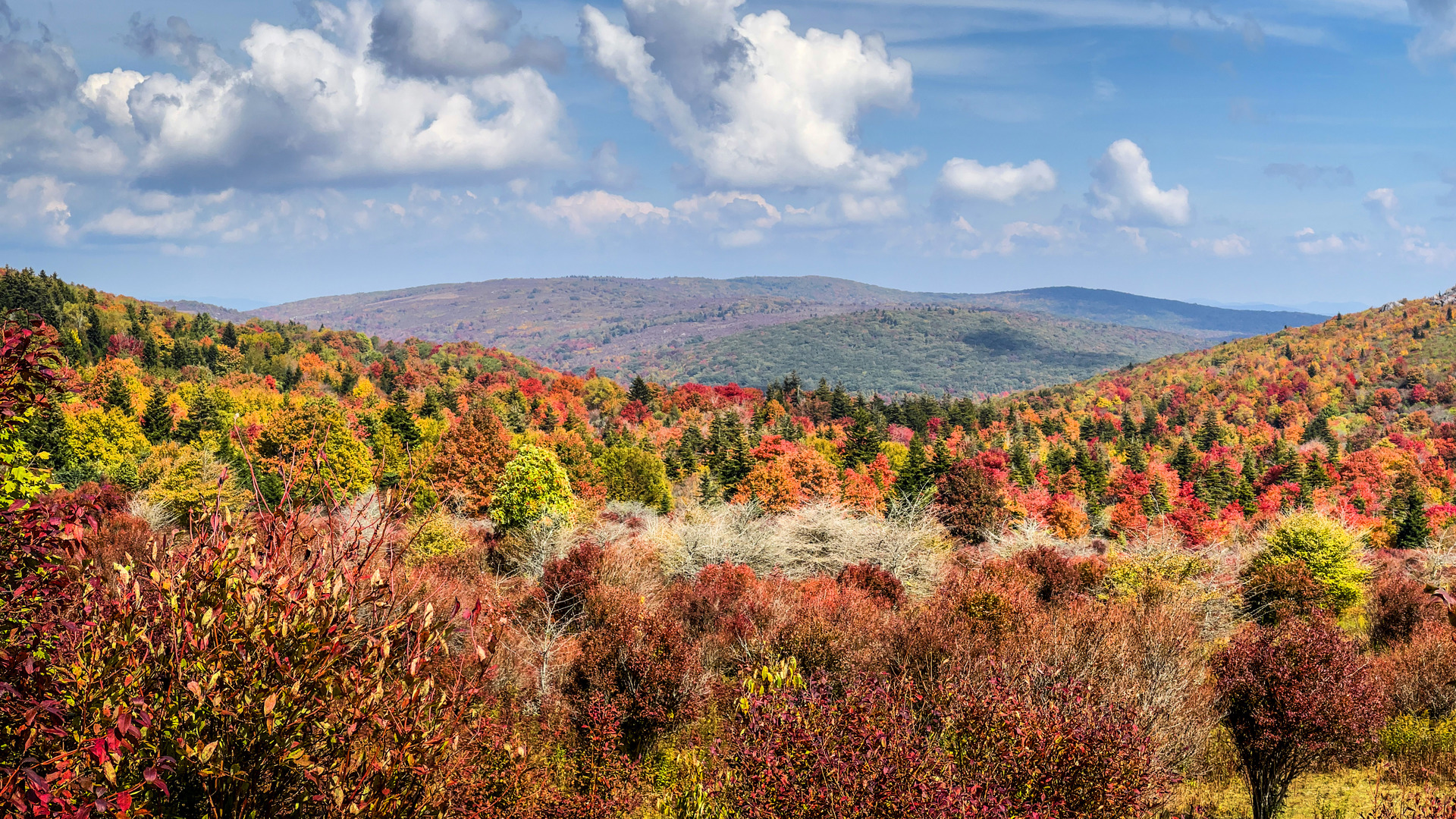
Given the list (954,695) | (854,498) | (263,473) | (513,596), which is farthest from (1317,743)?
(263,473)

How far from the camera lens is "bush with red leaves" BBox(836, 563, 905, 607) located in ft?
86.1

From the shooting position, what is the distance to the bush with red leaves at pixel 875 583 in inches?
1033

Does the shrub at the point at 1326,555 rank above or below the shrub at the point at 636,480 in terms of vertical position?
above

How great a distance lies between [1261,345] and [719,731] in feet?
613

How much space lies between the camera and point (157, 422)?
60375 mm

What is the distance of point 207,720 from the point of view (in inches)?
205

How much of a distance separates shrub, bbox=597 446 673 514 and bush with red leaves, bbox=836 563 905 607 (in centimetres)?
2483

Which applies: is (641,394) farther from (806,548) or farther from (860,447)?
(806,548)

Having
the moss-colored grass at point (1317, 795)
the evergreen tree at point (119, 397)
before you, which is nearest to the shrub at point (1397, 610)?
the moss-colored grass at point (1317, 795)

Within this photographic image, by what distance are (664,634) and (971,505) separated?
90.0 ft

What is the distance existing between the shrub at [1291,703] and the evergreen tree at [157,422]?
68167mm

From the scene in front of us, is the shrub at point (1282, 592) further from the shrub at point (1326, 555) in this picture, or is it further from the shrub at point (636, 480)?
the shrub at point (636, 480)

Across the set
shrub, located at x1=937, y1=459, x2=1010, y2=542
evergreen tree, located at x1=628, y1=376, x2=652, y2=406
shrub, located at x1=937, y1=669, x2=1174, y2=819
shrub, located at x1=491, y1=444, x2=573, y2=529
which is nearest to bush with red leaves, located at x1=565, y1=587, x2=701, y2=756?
shrub, located at x1=937, y1=669, x2=1174, y2=819

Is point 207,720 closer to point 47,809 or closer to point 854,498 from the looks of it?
point 47,809
